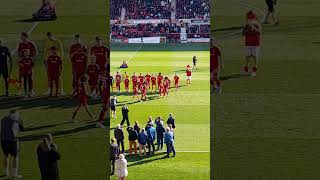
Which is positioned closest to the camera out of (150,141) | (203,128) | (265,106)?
(265,106)

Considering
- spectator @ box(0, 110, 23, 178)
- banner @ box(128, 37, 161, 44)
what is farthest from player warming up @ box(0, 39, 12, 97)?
banner @ box(128, 37, 161, 44)

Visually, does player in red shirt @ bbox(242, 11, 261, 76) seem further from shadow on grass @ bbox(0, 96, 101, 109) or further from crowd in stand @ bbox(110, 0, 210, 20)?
crowd in stand @ bbox(110, 0, 210, 20)

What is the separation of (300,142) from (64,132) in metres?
3.48

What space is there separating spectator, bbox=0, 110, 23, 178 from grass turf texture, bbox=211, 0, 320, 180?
A: 9.49 ft

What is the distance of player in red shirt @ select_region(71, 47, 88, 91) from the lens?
750 centimetres

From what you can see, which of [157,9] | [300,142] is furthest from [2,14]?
[157,9]

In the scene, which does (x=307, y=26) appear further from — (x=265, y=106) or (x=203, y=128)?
(x=203, y=128)

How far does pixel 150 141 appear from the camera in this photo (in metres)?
11.6

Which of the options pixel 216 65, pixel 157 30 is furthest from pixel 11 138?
pixel 157 30

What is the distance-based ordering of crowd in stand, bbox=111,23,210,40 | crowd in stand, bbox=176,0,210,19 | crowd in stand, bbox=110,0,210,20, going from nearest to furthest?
crowd in stand, bbox=111,23,210,40
crowd in stand, bbox=176,0,210,19
crowd in stand, bbox=110,0,210,20

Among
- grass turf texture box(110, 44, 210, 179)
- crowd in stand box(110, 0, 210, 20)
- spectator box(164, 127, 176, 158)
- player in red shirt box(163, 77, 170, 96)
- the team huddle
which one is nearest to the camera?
grass turf texture box(110, 44, 210, 179)

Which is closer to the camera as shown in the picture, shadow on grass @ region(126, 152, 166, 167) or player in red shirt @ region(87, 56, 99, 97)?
player in red shirt @ region(87, 56, 99, 97)

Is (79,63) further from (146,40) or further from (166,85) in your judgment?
(146,40)

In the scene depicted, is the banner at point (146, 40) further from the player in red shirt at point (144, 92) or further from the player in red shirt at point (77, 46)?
the player in red shirt at point (77, 46)
